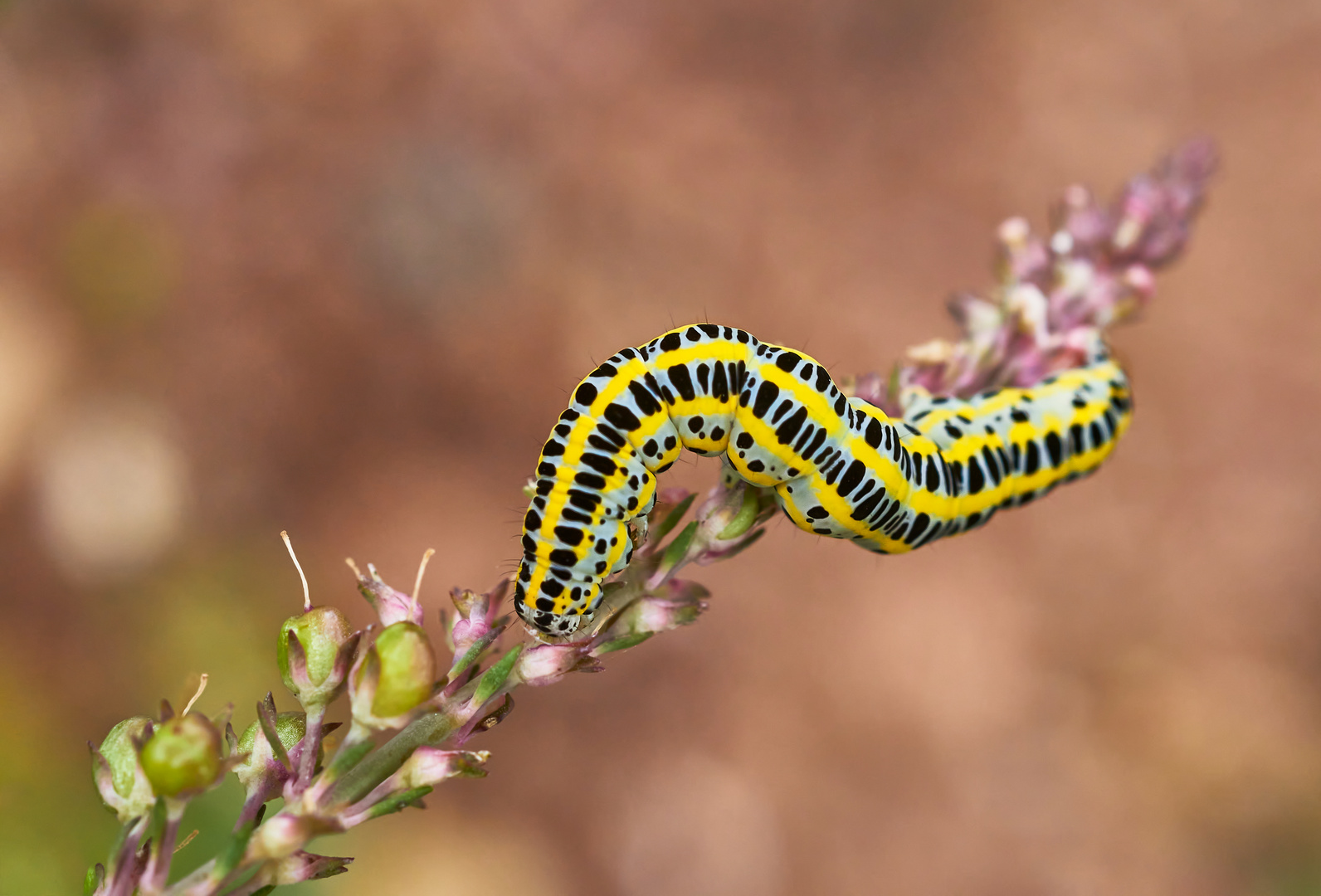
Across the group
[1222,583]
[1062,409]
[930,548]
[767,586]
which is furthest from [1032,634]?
[1062,409]

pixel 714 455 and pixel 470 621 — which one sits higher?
pixel 714 455

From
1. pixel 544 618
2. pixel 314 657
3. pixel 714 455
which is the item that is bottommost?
pixel 314 657

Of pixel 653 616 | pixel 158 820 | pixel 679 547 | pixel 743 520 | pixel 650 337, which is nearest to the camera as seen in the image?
pixel 158 820

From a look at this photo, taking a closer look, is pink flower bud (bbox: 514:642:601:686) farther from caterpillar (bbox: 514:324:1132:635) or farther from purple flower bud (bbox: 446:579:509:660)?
caterpillar (bbox: 514:324:1132:635)

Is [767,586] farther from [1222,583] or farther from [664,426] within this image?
[664,426]

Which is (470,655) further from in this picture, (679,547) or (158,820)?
(158,820)

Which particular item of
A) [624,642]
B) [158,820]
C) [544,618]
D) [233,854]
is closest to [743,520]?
[624,642]

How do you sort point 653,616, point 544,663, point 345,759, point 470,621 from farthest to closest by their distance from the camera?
point 653,616 < point 470,621 < point 544,663 < point 345,759
